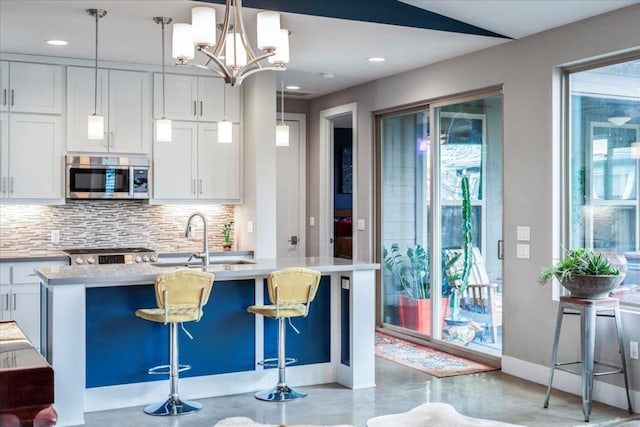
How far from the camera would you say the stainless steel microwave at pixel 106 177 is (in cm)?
614

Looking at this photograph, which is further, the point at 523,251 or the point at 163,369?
the point at 523,251

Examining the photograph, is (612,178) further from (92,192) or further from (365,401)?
(92,192)

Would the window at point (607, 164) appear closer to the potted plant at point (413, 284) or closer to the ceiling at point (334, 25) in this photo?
the ceiling at point (334, 25)

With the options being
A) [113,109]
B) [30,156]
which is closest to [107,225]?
[30,156]

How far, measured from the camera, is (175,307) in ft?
13.7

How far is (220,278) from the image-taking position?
15.0 ft

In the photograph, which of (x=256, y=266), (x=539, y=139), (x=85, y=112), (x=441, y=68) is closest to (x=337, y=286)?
(x=256, y=266)

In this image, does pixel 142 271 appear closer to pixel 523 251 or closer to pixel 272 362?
pixel 272 362

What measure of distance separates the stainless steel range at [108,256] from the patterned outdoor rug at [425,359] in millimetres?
2266

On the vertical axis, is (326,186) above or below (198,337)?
above

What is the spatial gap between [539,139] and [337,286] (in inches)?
73.2

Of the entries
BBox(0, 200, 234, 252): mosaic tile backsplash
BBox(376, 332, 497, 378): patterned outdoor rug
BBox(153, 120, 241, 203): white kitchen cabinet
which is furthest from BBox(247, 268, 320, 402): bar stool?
BBox(0, 200, 234, 252): mosaic tile backsplash

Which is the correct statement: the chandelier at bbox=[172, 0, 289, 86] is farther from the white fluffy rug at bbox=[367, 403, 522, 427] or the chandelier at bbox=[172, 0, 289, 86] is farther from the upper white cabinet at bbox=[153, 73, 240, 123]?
the upper white cabinet at bbox=[153, 73, 240, 123]

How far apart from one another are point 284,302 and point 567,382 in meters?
2.11
